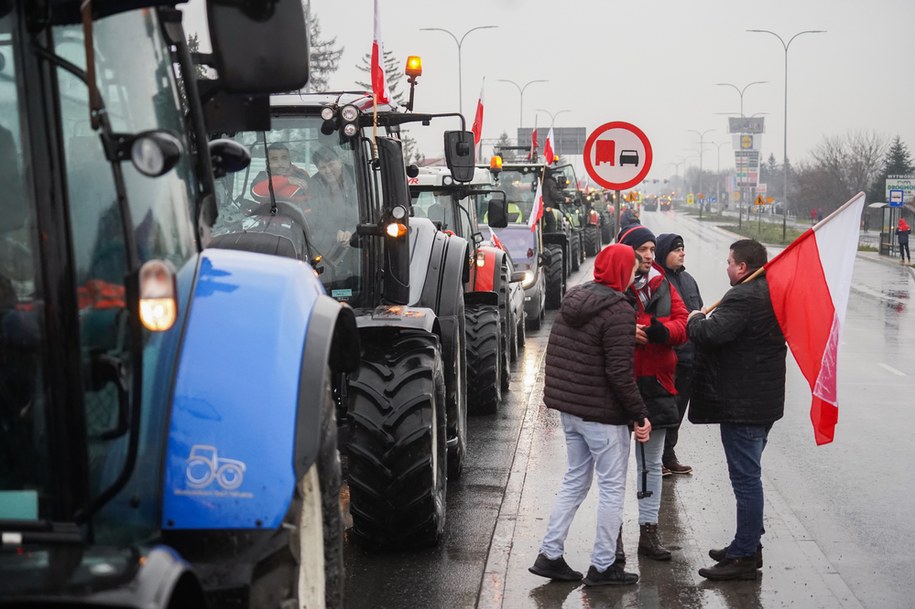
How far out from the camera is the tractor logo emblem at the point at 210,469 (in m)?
3.24

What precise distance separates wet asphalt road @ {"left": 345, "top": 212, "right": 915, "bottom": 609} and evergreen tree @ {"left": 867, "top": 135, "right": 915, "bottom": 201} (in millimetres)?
73004

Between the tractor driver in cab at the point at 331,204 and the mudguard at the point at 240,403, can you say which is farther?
the tractor driver in cab at the point at 331,204

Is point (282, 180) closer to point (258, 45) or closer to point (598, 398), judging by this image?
point (598, 398)

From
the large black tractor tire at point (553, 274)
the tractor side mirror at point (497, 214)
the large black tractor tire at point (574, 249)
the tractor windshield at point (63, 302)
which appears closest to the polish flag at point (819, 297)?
the tractor windshield at point (63, 302)

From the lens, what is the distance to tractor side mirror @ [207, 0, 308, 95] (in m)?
3.26

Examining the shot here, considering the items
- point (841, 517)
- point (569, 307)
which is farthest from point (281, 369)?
point (841, 517)

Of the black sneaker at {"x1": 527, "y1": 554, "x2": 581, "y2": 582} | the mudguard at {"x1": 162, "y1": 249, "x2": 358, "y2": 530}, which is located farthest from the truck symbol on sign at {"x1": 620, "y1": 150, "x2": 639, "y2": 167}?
the mudguard at {"x1": 162, "y1": 249, "x2": 358, "y2": 530}

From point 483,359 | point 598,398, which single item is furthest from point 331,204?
point 483,359

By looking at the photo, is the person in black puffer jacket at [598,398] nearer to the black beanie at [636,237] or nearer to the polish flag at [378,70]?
the black beanie at [636,237]

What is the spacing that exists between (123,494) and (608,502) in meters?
3.79

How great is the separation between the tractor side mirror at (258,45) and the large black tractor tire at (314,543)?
1100 millimetres

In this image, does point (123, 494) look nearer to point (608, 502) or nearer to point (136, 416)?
point (136, 416)

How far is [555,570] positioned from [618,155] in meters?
5.95

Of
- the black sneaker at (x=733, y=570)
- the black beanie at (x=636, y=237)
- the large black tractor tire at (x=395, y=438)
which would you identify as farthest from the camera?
the black beanie at (x=636, y=237)
